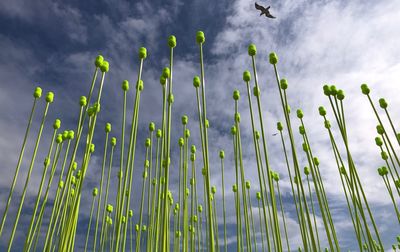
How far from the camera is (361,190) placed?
1638 mm

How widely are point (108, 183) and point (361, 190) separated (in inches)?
Result: 60.4

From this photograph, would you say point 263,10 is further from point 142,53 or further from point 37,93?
point 37,93

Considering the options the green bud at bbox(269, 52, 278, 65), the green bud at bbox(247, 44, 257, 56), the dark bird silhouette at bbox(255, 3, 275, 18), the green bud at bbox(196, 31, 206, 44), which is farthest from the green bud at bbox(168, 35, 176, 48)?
the dark bird silhouette at bbox(255, 3, 275, 18)

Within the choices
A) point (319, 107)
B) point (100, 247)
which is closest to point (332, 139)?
point (319, 107)

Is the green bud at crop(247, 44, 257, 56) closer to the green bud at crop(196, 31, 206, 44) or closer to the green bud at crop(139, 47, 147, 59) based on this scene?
the green bud at crop(196, 31, 206, 44)

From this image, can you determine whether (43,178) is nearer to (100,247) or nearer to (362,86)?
(100,247)

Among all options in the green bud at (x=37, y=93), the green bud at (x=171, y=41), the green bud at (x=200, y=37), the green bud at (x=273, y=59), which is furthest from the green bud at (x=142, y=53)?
the green bud at (x=37, y=93)

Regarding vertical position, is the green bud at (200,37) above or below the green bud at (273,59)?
above

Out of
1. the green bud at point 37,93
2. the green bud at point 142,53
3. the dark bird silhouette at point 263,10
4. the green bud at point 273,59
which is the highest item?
the dark bird silhouette at point 263,10

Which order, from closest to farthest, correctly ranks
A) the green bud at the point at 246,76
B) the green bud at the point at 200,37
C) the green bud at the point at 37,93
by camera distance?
the green bud at the point at 200,37 < the green bud at the point at 246,76 < the green bud at the point at 37,93

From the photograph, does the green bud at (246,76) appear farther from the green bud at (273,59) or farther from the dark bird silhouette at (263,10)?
the dark bird silhouette at (263,10)

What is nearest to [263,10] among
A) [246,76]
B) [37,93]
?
[246,76]

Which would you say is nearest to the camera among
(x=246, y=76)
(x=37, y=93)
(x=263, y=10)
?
(x=246, y=76)

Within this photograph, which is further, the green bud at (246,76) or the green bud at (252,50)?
the green bud at (246,76)
